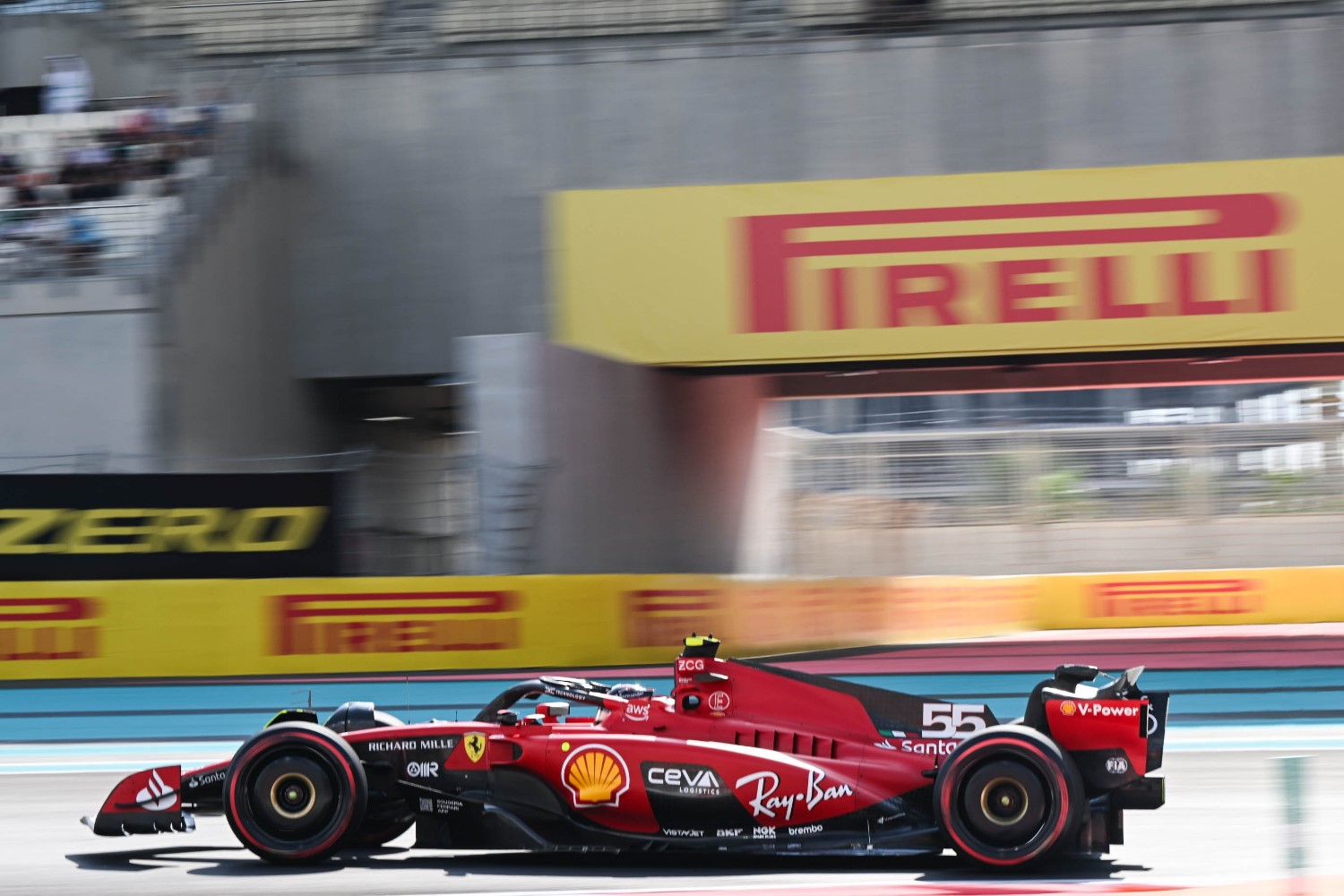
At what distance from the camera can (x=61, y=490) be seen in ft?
41.0

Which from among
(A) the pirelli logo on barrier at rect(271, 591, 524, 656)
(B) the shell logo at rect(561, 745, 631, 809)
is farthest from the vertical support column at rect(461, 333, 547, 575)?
(B) the shell logo at rect(561, 745, 631, 809)

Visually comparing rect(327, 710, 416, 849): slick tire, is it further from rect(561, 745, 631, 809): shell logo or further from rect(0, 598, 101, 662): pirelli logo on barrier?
rect(0, 598, 101, 662): pirelli logo on barrier

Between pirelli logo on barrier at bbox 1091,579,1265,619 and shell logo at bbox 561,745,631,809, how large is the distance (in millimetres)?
14603

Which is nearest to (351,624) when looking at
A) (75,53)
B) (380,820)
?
(380,820)

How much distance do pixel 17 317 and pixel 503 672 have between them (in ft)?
21.8

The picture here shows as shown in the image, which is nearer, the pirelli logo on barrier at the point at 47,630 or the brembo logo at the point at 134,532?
the pirelli logo on barrier at the point at 47,630

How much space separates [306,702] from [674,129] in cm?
910

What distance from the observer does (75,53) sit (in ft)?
65.3

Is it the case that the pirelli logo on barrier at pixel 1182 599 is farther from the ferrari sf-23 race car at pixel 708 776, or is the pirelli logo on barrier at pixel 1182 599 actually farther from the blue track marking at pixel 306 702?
the ferrari sf-23 race car at pixel 708 776

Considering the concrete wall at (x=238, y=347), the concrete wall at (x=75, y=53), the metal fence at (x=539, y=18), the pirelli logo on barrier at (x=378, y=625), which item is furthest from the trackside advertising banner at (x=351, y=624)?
the concrete wall at (x=75, y=53)

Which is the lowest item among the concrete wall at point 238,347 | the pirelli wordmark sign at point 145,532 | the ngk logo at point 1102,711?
the ngk logo at point 1102,711

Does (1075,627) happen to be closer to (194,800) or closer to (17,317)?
(17,317)

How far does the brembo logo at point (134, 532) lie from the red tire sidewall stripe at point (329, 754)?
6.99 m

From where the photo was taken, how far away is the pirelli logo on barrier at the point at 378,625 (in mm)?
12406
